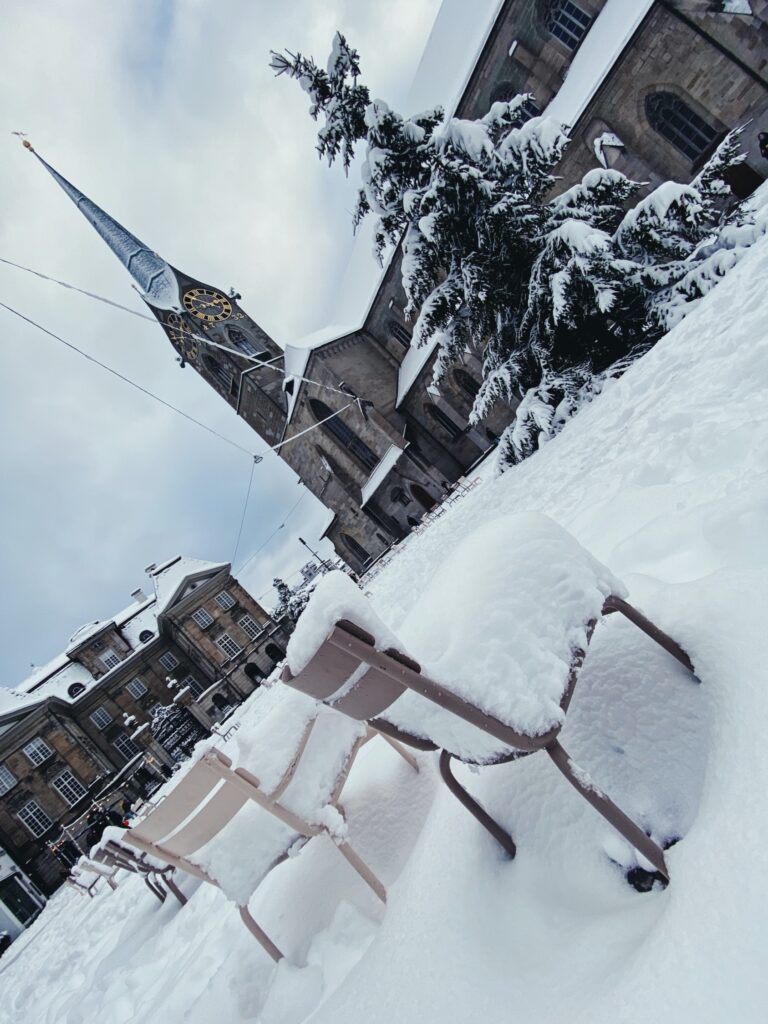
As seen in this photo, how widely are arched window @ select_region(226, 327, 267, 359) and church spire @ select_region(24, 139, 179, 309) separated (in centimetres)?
417

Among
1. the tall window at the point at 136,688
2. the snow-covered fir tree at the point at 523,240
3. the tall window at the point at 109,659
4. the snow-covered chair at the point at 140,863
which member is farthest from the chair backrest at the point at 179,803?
the tall window at the point at 109,659

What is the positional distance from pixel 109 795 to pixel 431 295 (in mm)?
32222

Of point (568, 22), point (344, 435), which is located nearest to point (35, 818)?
point (344, 435)

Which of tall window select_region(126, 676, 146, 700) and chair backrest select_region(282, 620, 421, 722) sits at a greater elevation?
tall window select_region(126, 676, 146, 700)

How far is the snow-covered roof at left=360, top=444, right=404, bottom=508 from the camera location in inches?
945

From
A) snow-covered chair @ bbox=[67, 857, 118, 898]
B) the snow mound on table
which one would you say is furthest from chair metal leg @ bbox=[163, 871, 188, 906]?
the snow mound on table

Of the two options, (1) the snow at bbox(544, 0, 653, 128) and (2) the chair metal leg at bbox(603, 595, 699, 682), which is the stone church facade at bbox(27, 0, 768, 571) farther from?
(2) the chair metal leg at bbox(603, 595, 699, 682)

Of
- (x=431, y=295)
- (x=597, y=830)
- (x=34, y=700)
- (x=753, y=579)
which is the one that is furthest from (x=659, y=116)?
(x=34, y=700)

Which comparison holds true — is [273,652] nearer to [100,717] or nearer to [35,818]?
[100,717]

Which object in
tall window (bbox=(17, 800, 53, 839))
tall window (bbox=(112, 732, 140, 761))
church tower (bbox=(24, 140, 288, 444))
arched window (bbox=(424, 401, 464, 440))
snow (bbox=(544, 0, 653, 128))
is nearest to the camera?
snow (bbox=(544, 0, 653, 128))

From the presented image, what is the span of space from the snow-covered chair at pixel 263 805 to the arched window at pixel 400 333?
2416 centimetres

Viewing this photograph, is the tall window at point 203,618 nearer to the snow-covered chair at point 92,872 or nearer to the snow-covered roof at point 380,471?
the snow-covered roof at point 380,471

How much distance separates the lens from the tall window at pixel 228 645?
37500 millimetres

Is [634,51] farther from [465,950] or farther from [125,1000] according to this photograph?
[125,1000]
